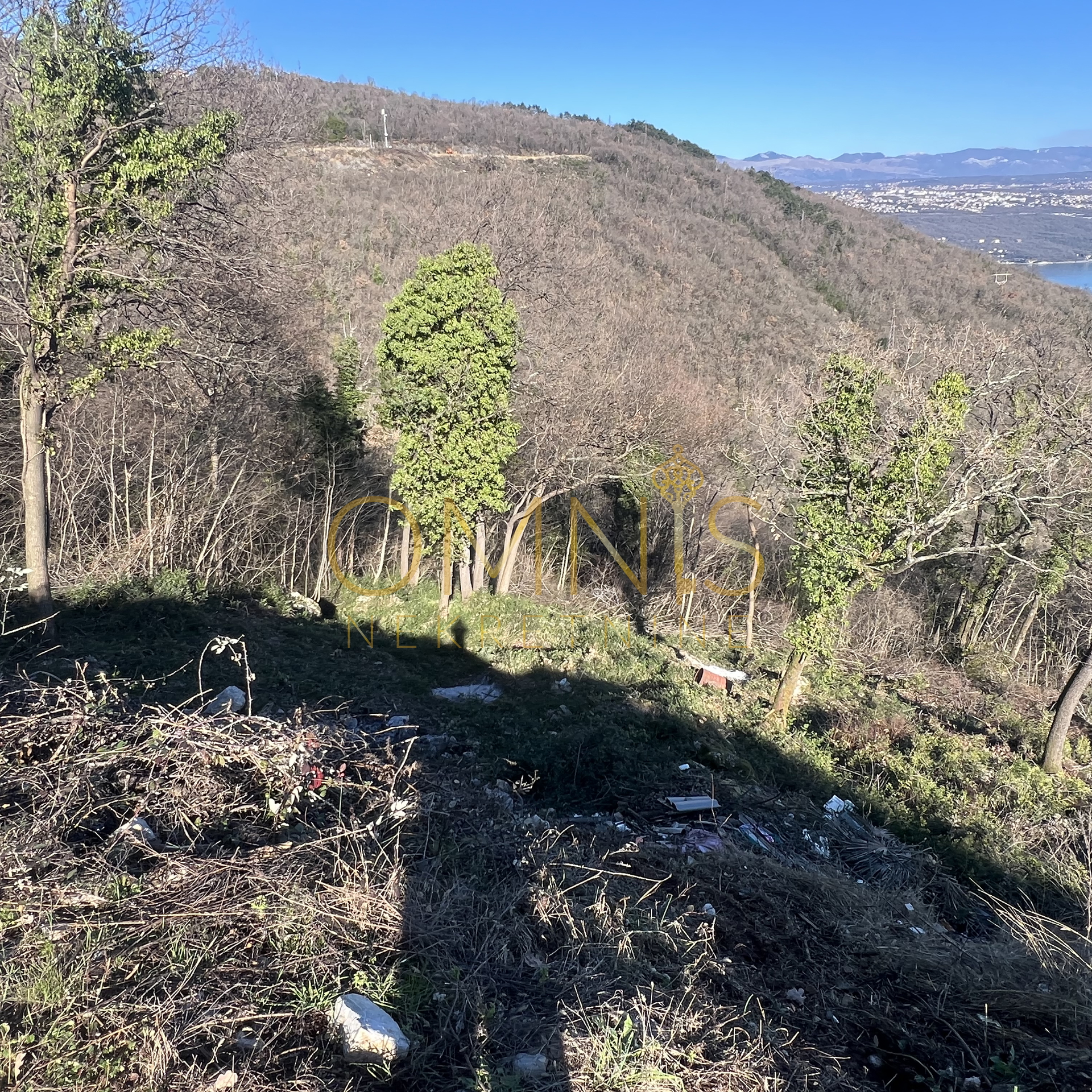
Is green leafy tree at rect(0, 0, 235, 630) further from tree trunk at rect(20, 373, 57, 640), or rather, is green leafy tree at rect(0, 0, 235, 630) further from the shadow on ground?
the shadow on ground

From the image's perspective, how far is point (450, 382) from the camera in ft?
37.2

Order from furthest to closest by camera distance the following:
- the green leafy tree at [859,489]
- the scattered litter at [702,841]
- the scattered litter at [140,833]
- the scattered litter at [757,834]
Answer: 1. the green leafy tree at [859,489]
2. the scattered litter at [757,834]
3. the scattered litter at [702,841]
4. the scattered litter at [140,833]

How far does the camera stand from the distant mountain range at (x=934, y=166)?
499ft

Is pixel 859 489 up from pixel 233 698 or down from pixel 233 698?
up

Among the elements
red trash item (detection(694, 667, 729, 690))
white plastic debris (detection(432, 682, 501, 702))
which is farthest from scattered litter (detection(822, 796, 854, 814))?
white plastic debris (detection(432, 682, 501, 702))

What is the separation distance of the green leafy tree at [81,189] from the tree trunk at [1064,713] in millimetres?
12734

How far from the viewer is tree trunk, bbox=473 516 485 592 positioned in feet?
46.5

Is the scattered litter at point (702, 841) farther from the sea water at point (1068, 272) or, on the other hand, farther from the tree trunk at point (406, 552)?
the sea water at point (1068, 272)

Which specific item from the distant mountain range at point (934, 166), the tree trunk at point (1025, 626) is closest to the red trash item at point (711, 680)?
the tree trunk at point (1025, 626)

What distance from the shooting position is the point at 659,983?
357 centimetres

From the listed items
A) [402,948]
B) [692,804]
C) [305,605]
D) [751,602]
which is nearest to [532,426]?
[305,605]

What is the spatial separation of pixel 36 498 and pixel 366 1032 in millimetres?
7935

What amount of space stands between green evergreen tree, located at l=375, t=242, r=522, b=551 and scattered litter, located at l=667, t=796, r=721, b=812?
6180mm

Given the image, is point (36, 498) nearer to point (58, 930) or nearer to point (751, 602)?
point (58, 930)
